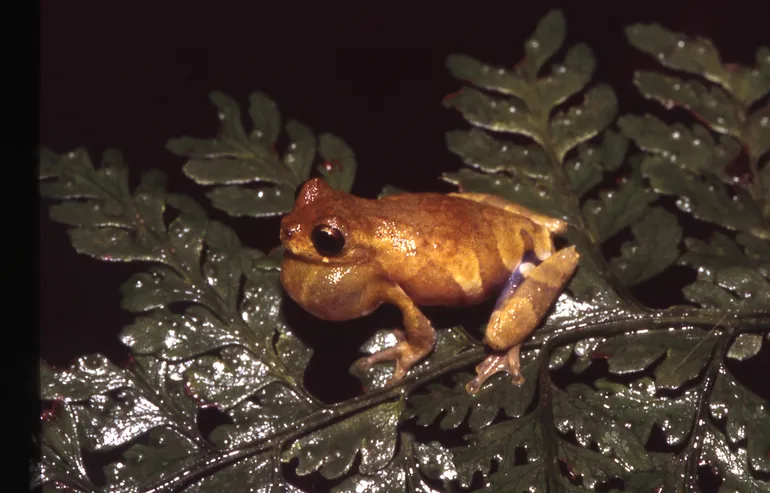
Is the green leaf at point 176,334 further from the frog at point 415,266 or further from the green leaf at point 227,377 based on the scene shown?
the frog at point 415,266

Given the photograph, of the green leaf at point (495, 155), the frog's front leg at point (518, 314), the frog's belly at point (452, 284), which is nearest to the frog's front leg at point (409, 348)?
the frog's belly at point (452, 284)

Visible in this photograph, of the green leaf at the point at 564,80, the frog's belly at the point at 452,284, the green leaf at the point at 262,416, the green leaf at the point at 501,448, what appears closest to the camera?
the green leaf at the point at 501,448

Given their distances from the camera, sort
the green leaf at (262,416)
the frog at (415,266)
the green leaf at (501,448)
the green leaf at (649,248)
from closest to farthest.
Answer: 1. the green leaf at (501,448)
2. the green leaf at (262,416)
3. the frog at (415,266)
4. the green leaf at (649,248)

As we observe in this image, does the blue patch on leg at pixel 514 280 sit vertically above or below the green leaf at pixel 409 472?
above

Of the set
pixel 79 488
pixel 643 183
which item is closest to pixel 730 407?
pixel 643 183

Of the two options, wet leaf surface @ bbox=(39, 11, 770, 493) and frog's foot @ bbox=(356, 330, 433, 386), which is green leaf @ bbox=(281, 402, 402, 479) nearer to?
wet leaf surface @ bbox=(39, 11, 770, 493)
